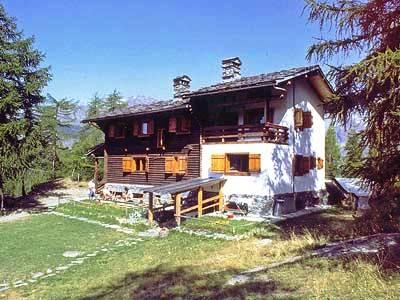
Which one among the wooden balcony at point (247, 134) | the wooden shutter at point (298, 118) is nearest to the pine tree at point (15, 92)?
the wooden balcony at point (247, 134)

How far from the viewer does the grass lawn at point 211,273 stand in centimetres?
750

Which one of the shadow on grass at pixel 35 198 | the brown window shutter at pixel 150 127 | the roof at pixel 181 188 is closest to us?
the roof at pixel 181 188

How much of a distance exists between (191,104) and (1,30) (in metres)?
13.9

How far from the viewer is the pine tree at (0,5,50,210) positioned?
79.6 ft

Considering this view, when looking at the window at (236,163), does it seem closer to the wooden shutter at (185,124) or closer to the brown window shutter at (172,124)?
the wooden shutter at (185,124)

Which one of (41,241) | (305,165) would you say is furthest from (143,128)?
(41,241)

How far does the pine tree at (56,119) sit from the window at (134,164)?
1555cm

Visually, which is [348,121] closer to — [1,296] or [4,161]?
[1,296]

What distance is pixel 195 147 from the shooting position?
23.8 m

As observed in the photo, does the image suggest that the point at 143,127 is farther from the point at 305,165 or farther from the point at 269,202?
the point at 305,165

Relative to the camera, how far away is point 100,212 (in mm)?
23516

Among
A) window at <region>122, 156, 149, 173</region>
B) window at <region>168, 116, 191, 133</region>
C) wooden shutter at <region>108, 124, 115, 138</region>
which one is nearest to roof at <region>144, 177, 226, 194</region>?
window at <region>168, 116, 191, 133</region>

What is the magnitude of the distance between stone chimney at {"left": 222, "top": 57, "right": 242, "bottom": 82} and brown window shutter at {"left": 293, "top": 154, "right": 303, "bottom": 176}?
280 inches

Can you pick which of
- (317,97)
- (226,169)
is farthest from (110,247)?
(317,97)
